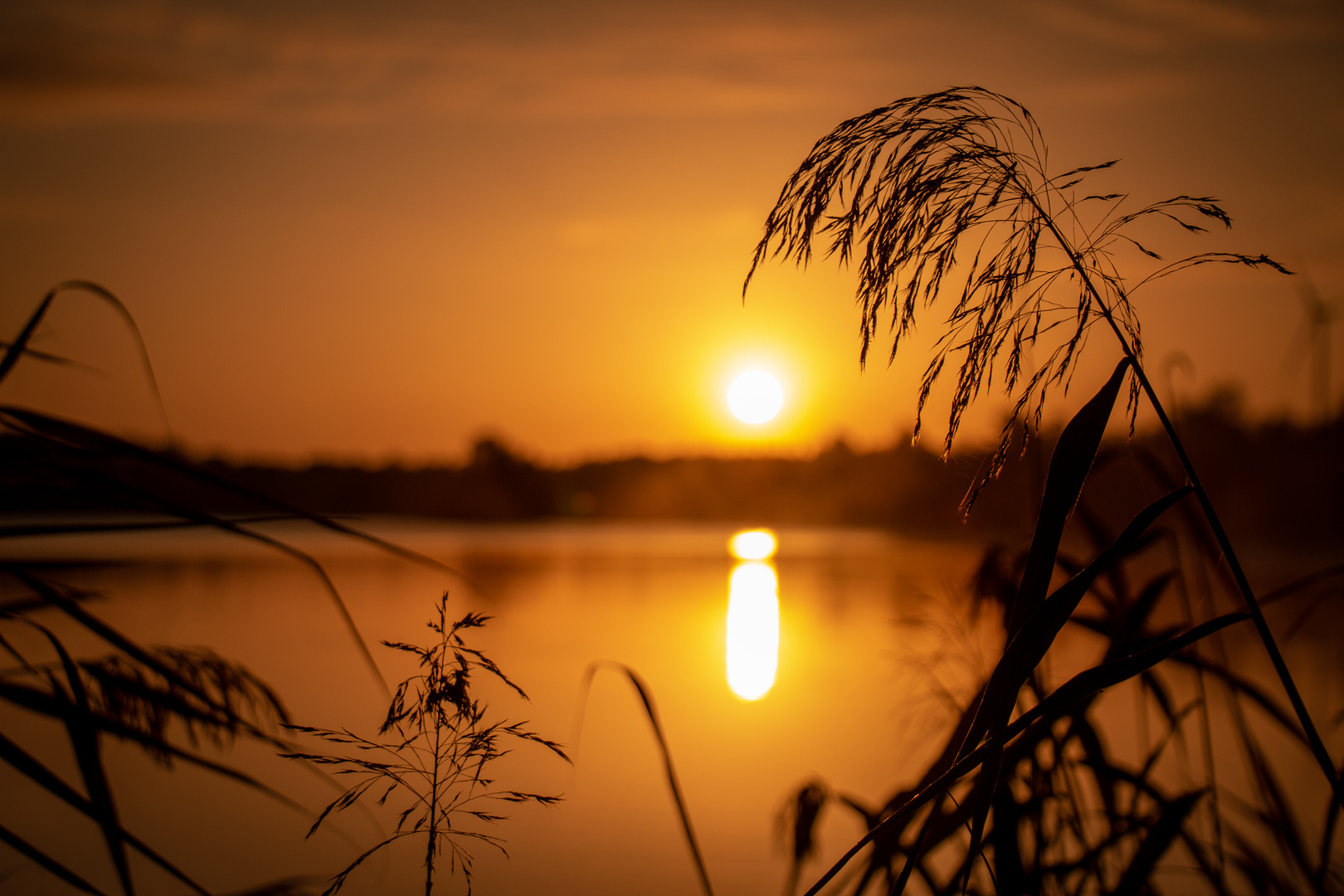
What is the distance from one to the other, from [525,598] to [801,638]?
2.90m

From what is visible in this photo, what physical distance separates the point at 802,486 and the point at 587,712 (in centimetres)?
1876

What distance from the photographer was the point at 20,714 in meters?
4.34

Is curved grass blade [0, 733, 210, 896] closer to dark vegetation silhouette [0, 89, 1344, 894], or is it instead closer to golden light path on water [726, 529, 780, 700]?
dark vegetation silhouette [0, 89, 1344, 894]

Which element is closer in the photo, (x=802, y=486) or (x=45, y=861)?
(x=45, y=861)

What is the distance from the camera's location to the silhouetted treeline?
29.5 inches

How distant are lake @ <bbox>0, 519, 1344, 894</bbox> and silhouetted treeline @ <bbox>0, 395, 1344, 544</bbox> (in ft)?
0.56

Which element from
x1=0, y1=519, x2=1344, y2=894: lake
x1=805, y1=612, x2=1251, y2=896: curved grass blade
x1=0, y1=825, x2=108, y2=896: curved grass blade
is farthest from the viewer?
x1=0, y1=519, x2=1344, y2=894: lake

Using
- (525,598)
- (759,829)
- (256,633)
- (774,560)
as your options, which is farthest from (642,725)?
(774,560)

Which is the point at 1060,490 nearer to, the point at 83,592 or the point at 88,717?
the point at 88,717

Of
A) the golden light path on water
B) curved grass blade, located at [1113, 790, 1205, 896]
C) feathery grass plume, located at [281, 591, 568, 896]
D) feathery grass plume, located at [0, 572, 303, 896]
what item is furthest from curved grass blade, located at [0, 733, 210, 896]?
the golden light path on water

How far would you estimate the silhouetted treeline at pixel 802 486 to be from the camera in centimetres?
75

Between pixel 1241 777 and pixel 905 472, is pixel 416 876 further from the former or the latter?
pixel 905 472

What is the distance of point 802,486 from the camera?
23328mm

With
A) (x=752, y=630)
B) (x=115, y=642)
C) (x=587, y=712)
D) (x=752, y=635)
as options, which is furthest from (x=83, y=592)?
(x=752, y=630)
